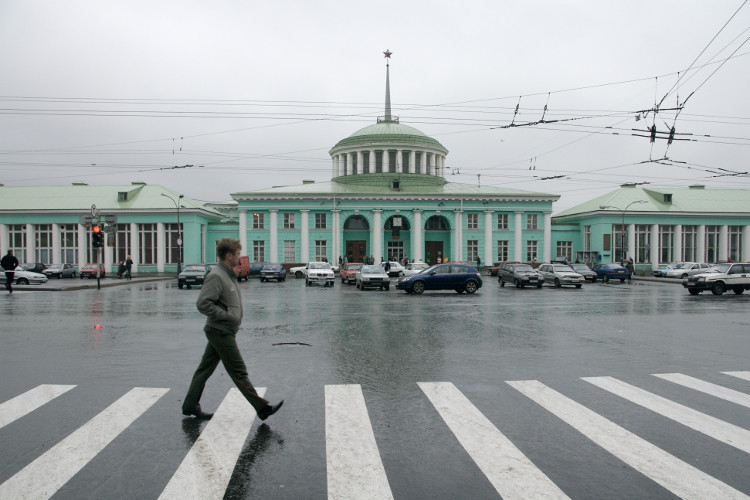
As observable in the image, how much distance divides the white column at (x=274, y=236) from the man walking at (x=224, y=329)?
168 ft

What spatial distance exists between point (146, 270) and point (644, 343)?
2107 inches

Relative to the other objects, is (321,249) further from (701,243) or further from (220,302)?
(220,302)

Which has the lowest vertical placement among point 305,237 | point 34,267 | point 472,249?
point 34,267

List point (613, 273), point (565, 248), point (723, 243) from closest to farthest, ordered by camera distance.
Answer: point (613, 273) < point (723, 243) < point (565, 248)

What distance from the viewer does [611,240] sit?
58.3 m

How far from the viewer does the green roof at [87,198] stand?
54750 millimetres

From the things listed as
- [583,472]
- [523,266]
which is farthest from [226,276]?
[523,266]

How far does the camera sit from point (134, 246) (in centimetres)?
5528

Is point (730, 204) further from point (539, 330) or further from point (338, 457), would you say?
point (338, 457)

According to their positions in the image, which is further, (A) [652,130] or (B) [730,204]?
(B) [730,204]

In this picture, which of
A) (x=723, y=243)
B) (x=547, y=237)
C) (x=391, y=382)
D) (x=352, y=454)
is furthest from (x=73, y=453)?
(x=723, y=243)

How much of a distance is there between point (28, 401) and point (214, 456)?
3220 mm

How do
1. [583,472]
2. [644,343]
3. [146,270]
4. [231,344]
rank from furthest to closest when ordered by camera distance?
[146,270] < [644,343] < [231,344] < [583,472]

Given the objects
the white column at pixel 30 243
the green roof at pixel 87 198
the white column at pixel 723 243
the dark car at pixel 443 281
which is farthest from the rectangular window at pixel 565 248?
the white column at pixel 30 243
